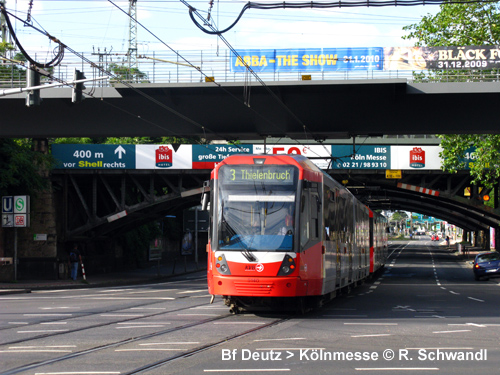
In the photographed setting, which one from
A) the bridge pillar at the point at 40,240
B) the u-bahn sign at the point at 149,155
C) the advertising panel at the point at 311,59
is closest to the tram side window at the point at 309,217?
the advertising panel at the point at 311,59

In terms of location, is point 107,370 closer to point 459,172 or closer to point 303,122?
point 303,122

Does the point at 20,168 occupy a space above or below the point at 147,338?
above

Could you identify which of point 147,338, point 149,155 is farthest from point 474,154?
point 147,338

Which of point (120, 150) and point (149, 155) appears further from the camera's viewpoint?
point (149, 155)

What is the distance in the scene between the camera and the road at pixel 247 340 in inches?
341

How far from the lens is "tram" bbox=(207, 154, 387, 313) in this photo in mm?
13945

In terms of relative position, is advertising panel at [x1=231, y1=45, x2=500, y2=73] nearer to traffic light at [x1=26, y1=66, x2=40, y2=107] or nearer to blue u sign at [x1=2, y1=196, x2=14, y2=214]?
traffic light at [x1=26, y1=66, x2=40, y2=107]

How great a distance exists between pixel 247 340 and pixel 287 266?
3.24 m

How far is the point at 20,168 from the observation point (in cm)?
3278

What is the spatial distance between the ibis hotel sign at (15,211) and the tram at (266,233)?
716 inches

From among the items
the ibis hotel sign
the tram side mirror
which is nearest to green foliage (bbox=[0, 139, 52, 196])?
the ibis hotel sign

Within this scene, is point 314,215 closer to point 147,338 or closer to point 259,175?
point 259,175

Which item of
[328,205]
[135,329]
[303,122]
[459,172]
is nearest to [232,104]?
[303,122]

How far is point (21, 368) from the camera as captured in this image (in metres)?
8.51
